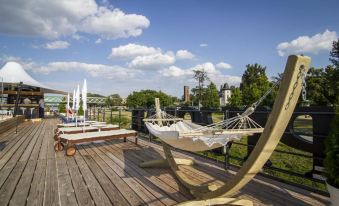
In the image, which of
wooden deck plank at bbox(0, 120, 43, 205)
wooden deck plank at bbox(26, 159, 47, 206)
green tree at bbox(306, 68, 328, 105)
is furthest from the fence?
Answer: green tree at bbox(306, 68, 328, 105)

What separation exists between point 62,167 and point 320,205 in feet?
12.5

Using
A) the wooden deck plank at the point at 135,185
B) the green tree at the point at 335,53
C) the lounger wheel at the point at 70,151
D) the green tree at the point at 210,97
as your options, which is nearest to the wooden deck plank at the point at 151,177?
the wooden deck plank at the point at 135,185

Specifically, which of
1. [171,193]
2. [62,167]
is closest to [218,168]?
[171,193]

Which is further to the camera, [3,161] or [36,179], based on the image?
[3,161]

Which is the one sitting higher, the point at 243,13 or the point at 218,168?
the point at 243,13

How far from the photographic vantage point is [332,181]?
229 centimetres

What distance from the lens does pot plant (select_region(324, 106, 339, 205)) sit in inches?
87.8

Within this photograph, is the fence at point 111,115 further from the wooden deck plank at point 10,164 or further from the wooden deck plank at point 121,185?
the wooden deck plank at point 121,185

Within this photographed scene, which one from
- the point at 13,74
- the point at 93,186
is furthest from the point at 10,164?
the point at 13,74

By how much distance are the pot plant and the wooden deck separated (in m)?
0.50

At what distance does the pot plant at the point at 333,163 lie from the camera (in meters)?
2.23

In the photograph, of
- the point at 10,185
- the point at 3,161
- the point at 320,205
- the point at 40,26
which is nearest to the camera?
the point at 320,205

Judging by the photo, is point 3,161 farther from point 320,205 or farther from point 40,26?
point 40,26

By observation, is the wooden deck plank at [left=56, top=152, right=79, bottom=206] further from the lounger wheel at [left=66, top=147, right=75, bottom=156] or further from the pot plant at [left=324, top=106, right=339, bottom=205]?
the pot plant at [left=324, top=106, right=339, bottom=205]
